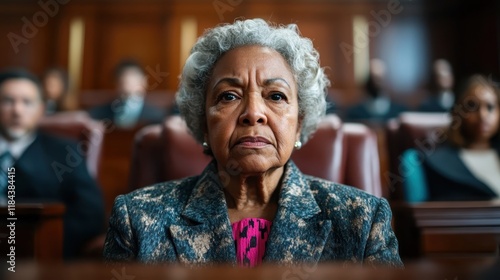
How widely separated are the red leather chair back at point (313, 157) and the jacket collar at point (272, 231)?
1.13 ft

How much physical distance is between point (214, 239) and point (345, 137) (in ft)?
2.27

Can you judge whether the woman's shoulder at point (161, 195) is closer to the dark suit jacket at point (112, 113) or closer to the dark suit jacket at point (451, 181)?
the dark suit jacket at point (451, 181)

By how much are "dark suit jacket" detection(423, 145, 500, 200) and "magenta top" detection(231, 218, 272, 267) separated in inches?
41.7

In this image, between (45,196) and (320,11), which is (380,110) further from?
(45,196)

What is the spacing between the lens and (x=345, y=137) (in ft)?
5.34

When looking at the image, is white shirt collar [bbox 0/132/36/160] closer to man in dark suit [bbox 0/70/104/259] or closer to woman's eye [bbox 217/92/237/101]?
man in dark suit [bbox 0/70/104/259]

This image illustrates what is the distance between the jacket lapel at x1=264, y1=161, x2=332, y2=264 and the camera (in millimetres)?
1098

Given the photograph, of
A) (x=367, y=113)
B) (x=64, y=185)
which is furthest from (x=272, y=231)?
(x=367, y=113)

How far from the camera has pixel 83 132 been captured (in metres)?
2.05

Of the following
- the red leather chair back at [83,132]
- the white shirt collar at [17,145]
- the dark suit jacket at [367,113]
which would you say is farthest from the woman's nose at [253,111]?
the dark suit jacket at [367,113]

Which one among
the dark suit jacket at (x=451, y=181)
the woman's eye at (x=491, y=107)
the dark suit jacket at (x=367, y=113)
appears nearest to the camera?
the dark suit jacket at (x=451, y=181)

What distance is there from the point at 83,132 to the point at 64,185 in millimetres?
281

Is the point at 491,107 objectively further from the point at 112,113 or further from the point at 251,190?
the point at 112,113

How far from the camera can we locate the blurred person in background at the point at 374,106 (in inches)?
174
